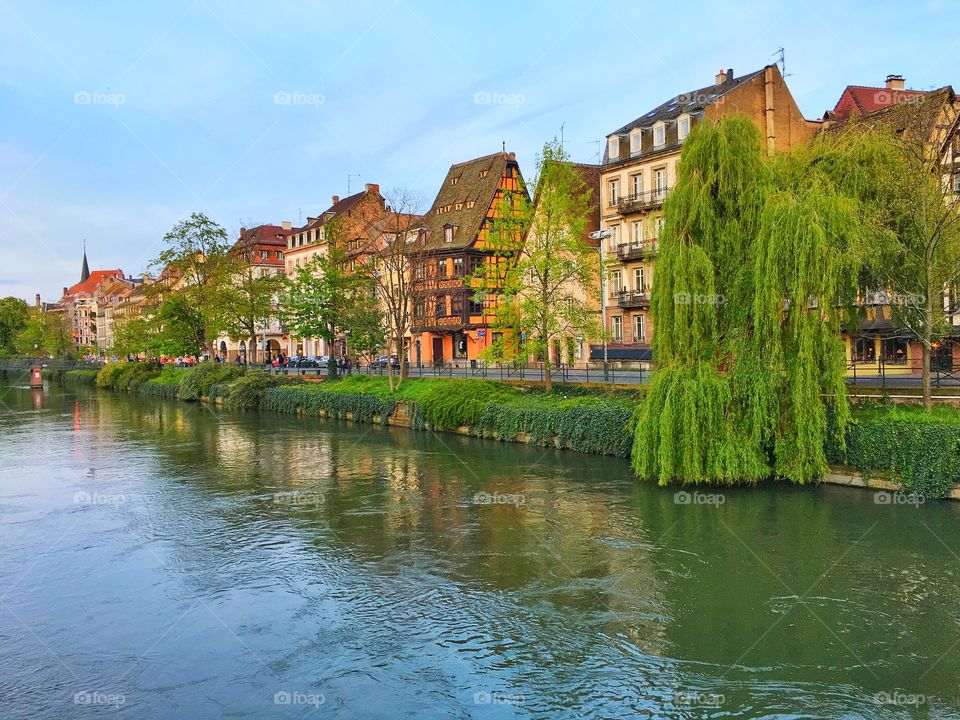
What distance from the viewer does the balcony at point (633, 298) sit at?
1753 inches

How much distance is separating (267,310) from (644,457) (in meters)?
43.8

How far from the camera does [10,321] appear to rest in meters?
129

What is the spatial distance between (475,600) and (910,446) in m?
12.3

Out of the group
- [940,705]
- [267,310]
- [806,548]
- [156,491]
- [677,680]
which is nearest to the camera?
[940,705]

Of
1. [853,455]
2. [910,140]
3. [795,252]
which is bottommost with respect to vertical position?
[853,455]

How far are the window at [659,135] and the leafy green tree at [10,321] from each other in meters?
122

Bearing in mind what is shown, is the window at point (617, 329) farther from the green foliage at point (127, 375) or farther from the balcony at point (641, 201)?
the green foliage at point (127, 375)

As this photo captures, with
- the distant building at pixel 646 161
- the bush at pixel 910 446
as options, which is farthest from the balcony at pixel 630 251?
the bush at pixel 910 446

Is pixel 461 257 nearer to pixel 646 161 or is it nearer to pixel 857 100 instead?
pixel 646 161

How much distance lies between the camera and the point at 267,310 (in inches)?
2306

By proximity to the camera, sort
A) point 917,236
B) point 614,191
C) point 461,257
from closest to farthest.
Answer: point 917,236, point 614,191, point 461,257

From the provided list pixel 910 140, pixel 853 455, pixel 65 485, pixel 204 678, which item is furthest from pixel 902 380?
pixel 65 485

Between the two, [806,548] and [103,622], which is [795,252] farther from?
[103,622]

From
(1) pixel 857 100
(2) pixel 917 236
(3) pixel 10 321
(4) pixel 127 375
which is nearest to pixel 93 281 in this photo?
A: (3) pixel 10 321
